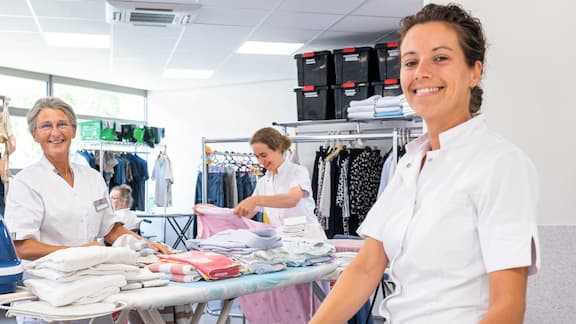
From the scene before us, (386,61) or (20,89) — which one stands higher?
(20,89)

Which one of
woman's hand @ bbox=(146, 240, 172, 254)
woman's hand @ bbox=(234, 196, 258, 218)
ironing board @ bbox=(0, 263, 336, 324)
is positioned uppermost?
woman's hand @ bbox=(234, 196, 258, 218)

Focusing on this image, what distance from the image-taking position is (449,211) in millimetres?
1162

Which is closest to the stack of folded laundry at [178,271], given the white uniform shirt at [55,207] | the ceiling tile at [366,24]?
the white uniform shirt at [55,207]

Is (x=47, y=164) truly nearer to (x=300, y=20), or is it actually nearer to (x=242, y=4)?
(x=242, y=4)

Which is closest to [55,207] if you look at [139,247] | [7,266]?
[139,247]

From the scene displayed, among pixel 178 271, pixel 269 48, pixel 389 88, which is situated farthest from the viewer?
pixel 269 48

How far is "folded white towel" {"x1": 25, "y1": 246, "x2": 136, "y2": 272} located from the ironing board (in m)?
0.11

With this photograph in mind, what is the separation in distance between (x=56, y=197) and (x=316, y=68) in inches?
185

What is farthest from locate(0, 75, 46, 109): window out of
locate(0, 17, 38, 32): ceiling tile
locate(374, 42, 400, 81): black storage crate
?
locate(374, 42, 400, 81): black storage crate

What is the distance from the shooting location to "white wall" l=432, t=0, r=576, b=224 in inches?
82.0

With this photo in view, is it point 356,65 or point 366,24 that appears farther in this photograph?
point 356,65

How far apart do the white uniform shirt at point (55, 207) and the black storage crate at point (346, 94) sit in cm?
421

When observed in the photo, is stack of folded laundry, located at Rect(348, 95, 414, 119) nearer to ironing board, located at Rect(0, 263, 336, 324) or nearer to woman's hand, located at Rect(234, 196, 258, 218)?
woman's hand, located at Rect(234, 196, 258, 218)

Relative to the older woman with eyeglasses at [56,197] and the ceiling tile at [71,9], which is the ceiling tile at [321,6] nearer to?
the ceiling tile at [71,9]
